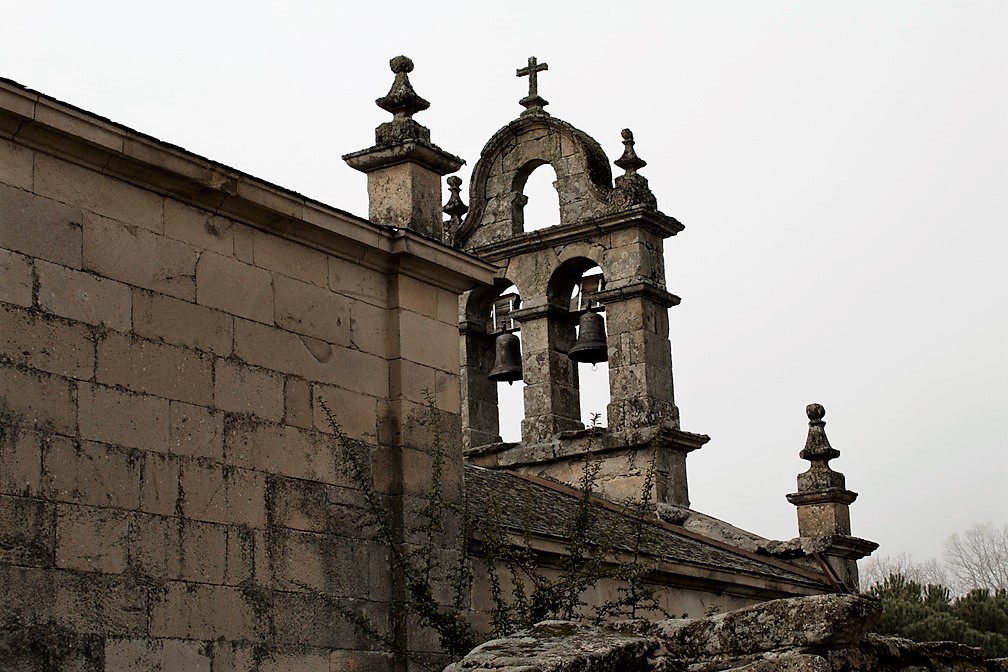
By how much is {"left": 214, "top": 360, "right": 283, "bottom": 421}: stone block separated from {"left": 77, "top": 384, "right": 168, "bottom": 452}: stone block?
436 millimetres

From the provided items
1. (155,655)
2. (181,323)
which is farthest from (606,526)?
(155,655)

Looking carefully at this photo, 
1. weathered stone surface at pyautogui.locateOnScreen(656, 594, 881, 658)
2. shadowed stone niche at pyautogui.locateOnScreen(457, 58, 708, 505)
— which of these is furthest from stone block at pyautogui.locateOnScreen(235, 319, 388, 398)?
shadowed stone niche at pyautogui.locateOnScreen(457, 58, 708, 505)

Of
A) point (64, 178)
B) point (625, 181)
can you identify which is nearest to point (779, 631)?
point (64, 178)

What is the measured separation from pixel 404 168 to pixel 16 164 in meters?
3.33

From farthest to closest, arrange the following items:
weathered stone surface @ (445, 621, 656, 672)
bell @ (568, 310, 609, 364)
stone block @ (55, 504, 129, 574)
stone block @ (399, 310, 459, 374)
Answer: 1. bell @ (568, 310, 609, 364)
2. stone block @ (399, 310, 459, 374)
3. stone block @ (55, 504, 129, 574)
4. weathered stone surface @ (445, 621, 656, 672)

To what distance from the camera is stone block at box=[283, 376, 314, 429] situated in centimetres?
903

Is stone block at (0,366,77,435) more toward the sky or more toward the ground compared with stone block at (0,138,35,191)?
more toward the ground

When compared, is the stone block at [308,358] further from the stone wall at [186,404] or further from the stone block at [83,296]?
the stone block at [83,296]

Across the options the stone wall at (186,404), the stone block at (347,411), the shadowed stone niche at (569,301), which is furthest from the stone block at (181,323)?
the shadowed stone niche at (569,301)

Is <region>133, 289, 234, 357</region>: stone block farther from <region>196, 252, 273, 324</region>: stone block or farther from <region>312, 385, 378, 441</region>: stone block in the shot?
<region>312, 385, 378, 441</region>: stone block

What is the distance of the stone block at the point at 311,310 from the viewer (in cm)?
916

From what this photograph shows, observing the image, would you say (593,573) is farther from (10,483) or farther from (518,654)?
(518,654)

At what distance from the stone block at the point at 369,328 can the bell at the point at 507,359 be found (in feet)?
19.5

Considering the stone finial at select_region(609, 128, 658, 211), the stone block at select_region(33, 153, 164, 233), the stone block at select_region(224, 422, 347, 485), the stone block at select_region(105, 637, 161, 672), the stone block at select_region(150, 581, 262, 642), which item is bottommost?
the stone block at select_region(105, 637, 161, 672)
